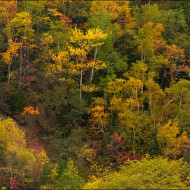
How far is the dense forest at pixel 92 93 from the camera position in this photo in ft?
102

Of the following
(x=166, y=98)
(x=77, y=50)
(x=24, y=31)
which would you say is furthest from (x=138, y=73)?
(x=24, y=31)

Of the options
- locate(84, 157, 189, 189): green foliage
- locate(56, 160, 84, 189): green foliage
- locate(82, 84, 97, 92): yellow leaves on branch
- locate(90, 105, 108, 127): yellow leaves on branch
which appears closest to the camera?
locate(84, 157, 189, 189): green foliage

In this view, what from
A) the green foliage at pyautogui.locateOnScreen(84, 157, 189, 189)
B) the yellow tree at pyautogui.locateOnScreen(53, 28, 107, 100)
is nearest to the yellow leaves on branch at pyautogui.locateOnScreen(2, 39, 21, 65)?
the yellow tree at pyautogui.locateOnScreen(53, 28, 107, 100)

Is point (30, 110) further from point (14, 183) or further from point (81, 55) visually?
point (14, 183)

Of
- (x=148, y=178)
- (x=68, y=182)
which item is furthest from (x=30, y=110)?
(x=148, y=178)

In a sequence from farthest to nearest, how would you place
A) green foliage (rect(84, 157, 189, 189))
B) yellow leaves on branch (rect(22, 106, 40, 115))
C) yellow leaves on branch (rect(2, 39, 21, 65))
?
yellow leaves on branch (rect(2, 39, 21, 65)) → yellow leaves on branch (rect(22, 106, 40, 115)) → green foliage (rect(84, 157, 189, 189))

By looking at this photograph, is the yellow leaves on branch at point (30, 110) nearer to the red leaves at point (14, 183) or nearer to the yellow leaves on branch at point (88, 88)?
the yellow leaves on branch at point (88, 88)

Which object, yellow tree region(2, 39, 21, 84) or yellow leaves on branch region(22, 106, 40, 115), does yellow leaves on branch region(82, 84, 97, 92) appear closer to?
yellow leaves on branch region(22, 106, 40, 115)

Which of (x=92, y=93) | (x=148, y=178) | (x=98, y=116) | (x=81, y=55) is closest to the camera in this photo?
(x=148, y=178)

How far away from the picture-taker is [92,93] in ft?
131

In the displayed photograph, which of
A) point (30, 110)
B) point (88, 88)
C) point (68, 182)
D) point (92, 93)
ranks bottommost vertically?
point (68, 182)

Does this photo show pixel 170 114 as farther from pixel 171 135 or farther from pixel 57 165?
pixel 57 165

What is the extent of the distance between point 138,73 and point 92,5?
470 inches

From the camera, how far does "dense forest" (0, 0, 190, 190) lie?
31.1m
